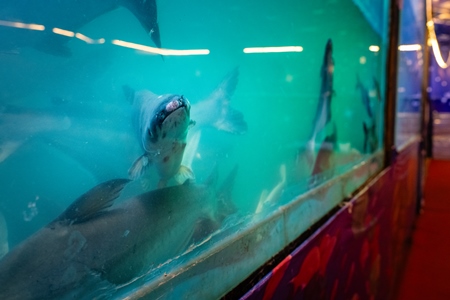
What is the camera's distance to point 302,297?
45.3 inches

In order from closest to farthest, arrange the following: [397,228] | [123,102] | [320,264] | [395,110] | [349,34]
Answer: [123,102] < [320,264] < [349,34] < [395,110] < [397,228]

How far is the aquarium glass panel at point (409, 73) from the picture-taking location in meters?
3.06

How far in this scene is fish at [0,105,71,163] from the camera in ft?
1.48

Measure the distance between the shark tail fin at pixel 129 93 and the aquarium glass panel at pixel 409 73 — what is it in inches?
108

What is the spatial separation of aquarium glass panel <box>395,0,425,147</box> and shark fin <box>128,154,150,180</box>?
2711mm

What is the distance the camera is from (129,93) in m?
0.60

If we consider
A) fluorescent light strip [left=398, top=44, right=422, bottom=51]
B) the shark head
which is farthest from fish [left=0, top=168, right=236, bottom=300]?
fluorescent light strip [left=398, top=44, right=422, bottom=51]

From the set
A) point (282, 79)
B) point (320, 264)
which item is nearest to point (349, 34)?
point (282, 79)

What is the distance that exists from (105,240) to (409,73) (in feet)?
12.9

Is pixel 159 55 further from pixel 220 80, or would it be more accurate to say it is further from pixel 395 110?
pixel 395 110

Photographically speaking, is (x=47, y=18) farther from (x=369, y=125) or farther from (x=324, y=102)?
(x=369, y=125)

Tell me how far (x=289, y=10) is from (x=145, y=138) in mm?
694

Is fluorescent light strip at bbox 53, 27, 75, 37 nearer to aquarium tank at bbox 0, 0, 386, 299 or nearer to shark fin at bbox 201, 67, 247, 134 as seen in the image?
aquarium tank at bbox 0, 0, 386, 299

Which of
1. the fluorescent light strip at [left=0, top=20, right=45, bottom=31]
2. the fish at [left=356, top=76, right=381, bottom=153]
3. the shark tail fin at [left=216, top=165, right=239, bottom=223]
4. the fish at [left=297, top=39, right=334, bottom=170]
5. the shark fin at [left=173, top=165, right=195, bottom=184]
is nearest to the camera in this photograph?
the fluorescent light strip at [left=0, top=20, right=45, bottom=31]
